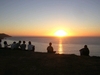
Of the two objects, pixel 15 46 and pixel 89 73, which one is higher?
pixel 15 46

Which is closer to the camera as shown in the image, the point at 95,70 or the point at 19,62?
the point at 95,70

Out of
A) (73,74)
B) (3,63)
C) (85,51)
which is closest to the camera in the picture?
(73,74)

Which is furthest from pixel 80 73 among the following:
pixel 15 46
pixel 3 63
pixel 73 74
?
pixel 15 46

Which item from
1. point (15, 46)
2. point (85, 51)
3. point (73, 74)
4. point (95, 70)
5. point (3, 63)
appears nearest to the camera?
point (73, 74)

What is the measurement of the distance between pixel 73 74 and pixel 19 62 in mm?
4736

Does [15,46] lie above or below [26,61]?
above

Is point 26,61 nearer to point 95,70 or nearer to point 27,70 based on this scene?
point 27,70

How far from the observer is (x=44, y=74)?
1026 cm

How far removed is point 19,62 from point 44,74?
327cm

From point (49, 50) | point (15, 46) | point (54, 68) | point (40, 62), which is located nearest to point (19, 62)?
point (40, 62)

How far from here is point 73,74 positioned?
33.5 ft

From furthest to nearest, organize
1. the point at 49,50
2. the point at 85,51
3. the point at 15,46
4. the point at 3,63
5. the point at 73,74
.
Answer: the point at 15,46, the point at 49,50, the point at 85,51, the point at 3,63, the point at 73,74

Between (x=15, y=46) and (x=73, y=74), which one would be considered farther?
(x=15, y=46)

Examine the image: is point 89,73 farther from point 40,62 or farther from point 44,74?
point 40,62
